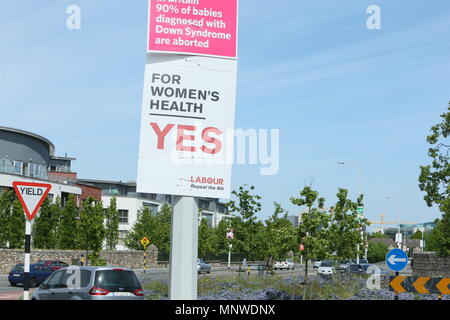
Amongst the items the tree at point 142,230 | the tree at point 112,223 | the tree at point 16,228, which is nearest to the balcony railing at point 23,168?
the tree at point 112,223

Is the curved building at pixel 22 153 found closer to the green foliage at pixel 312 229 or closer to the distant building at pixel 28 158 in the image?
the distant building at pixel 28 158

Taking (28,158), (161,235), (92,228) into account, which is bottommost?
(161,235)

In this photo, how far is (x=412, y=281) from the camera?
15680 mm

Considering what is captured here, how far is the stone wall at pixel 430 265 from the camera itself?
39250mm

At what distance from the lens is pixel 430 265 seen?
132ft

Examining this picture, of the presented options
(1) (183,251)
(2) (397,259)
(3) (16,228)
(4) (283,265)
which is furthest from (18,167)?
(1) (183,251)

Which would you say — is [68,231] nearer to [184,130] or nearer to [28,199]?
[28,199]

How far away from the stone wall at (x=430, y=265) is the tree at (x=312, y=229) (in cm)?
1744

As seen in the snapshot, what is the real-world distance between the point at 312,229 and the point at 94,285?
36.3 ft

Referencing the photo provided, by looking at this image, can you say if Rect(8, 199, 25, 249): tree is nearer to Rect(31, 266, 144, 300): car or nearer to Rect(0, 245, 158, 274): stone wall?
Rect(0, 245, 158, 274): stone wall

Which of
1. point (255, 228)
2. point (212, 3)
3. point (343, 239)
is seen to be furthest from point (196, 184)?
point (255, 228)

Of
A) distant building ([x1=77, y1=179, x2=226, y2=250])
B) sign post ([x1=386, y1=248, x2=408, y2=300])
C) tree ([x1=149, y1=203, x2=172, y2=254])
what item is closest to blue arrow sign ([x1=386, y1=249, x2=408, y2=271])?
sign post ([x1=386, y1=248, x2=408, y2=300])
